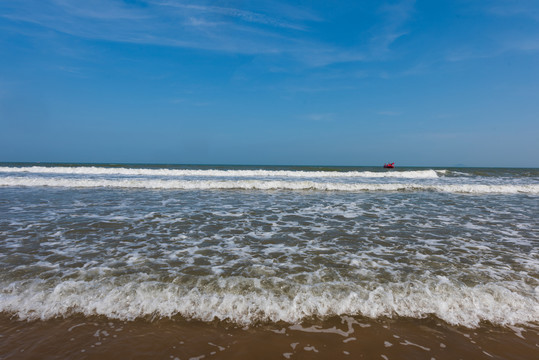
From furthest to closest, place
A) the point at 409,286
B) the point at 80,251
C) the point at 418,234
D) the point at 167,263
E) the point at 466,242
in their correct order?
1. the point at 418,234
2. the point at 466,242
3. the point at 80,251
4. the point at 167,263
5. the point at 409,286

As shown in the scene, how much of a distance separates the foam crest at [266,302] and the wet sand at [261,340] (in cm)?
13

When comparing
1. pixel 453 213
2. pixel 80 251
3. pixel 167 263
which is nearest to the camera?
pixel 167 263

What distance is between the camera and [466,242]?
19.3 feet

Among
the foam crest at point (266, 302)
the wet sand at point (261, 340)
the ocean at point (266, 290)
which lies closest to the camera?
the wet sand at point (261, 340)

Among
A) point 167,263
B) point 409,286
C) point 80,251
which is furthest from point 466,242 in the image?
point 80,251

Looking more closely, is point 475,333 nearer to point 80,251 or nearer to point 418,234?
point 418,234

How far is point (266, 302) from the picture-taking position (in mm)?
3316

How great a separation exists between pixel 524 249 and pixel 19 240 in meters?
10.4

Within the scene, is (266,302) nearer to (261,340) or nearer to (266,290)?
(266,290)

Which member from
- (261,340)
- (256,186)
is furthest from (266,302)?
(256,186)

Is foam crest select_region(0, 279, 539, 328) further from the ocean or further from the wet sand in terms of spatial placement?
the wet sand

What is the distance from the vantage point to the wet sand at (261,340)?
8.33 ft

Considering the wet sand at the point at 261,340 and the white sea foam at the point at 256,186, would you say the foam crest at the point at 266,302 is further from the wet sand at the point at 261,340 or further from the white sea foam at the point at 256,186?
the white sea foam at the point at 256,186

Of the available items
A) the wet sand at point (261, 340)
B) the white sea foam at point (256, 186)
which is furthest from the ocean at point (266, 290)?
the white sea foam at point (256, 186)
